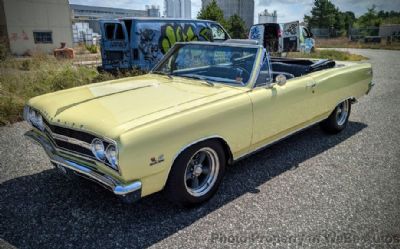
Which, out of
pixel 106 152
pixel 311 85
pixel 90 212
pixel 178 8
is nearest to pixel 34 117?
pixel 90 212

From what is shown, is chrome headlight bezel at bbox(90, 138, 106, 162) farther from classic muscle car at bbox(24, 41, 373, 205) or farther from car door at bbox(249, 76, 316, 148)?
car door at bbox(249, 76, 316, 148)

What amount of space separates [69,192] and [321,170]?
Answer: 9.27 ft

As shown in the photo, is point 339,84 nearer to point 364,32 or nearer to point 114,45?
point 114,45

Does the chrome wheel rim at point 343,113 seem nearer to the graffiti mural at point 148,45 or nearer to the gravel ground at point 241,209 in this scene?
the gravel ground at point 241,209

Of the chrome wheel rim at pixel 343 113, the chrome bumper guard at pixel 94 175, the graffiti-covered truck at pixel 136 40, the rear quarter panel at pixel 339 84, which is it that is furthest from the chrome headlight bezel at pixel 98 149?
the graffiti-covered truck at pixel 136 40

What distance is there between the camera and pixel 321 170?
12.8 feet

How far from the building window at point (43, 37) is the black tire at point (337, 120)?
27.3 meters

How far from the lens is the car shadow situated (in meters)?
2.65

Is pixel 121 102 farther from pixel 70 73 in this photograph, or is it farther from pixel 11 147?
pixel 70 73

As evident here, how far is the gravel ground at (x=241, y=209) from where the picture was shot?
265 centimetres

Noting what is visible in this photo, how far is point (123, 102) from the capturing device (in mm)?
3078

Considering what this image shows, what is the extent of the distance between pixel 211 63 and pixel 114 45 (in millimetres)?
6515

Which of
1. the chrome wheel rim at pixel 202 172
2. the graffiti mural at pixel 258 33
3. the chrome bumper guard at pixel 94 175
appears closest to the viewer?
the chrome bumper guard at pixel 94 175

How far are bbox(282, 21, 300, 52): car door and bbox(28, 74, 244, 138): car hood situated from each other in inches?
640
